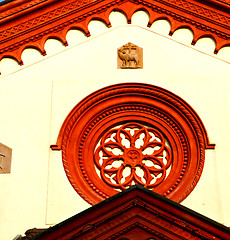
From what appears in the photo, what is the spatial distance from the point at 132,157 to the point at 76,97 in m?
1.67

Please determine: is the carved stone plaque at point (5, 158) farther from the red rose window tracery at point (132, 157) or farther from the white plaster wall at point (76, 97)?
the red rose window tracery at point (132, 157)

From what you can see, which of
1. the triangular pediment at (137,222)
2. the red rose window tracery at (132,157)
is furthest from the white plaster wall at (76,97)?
the triangular pediment at (137,222)

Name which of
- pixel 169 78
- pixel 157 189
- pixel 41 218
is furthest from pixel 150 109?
pixel 41 218

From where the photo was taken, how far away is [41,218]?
12930 millimetres

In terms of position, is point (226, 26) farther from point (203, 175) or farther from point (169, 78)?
point (203, 175)

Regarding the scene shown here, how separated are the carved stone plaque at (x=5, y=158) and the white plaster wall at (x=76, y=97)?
0.10m

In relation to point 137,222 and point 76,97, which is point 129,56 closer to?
point 76,97

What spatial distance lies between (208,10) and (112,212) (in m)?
5.43

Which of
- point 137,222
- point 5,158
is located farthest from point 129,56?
point 137,222

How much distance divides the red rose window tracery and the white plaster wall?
Answer: 33.9 inches

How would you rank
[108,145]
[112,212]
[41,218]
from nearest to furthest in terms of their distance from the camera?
[112,212], [41,218], [108,145]

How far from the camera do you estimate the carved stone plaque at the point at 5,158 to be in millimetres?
13383

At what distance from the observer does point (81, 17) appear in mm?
14641

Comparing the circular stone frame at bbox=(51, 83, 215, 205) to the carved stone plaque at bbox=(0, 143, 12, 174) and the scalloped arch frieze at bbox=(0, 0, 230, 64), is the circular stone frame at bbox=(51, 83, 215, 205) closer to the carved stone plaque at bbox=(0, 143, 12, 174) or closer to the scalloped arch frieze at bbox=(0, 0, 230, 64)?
the carved stone plaque at bbox=(0, 143, 12, 174)
